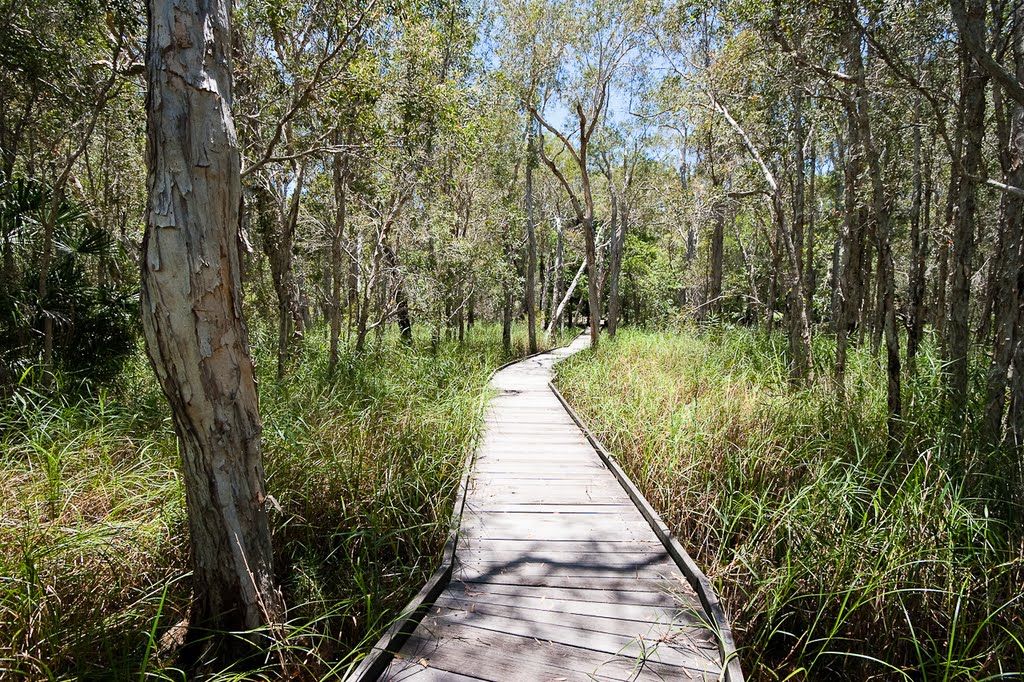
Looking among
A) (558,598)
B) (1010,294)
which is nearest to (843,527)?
(558,598)

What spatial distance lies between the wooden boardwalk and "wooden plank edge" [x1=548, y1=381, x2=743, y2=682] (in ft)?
0.15

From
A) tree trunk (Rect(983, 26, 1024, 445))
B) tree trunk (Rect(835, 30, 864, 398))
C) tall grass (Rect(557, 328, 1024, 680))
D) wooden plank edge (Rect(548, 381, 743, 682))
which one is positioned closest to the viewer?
wooden plank edge (Rect(548, 381, 743, 682))

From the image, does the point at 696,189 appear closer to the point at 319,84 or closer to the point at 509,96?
the point at 509,96

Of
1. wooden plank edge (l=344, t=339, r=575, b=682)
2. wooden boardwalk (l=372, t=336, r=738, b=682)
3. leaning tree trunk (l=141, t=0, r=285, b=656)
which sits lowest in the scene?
wooden boardwalk (l=372, t=336, r=738, b=682)

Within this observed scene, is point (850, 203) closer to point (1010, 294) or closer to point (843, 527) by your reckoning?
point (1010, 294)

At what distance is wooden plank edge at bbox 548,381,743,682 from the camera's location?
224cm

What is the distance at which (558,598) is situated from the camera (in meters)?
2.81

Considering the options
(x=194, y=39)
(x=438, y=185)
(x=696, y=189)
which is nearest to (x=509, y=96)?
(x=438, y=185)

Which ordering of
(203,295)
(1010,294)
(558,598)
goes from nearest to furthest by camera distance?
(203,295)
(558,598)
(1010,294)

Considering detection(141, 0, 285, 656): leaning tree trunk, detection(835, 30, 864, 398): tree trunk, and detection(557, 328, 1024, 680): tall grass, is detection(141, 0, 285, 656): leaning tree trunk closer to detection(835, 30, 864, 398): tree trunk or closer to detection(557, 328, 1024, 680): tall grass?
detection(557, 328, 1024, 680): tall grass

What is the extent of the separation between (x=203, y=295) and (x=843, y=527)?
385 centimetres

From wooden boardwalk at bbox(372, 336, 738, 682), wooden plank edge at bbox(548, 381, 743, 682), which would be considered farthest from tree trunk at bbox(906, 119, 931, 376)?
wooden boardwalk at bbox(372, 336, 738, 682)

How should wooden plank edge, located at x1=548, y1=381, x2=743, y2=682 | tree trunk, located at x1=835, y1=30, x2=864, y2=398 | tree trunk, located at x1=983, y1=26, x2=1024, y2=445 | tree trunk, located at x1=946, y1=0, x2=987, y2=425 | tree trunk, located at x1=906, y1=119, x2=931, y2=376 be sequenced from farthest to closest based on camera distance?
tree trunk, located at x1=906, y1=119, x2=931, y2=376
tree trunk, located at x1=835, y1=30, x2=864, y2=398
tree trunk, located at x1=946, y1=0, x2=987, y2=425
tree trunk, located at x1=983, y1=26, x2=1024, y2=445
wooden plank edge, located at x1=548, y1=381, x2=743, y2=682

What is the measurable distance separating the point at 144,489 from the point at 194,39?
9.78 ft
